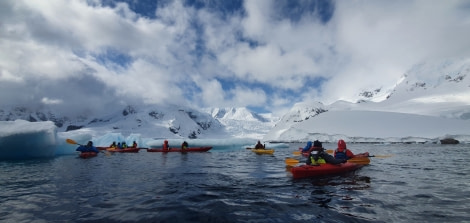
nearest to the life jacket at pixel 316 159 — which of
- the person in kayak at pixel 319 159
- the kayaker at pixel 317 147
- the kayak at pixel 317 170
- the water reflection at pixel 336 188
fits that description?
the person in kayak at pixel 319 159

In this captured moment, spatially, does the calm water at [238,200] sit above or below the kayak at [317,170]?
below

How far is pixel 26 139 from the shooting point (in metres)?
20.1

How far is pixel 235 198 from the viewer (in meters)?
7.37

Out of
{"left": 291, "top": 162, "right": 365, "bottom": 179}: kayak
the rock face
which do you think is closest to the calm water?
{"left": 291, "top": 162, "right": 365, "bottom": 179}: kayak

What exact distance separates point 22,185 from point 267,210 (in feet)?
29.9

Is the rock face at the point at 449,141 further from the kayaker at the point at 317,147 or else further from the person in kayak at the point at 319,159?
the person in kayak at the point at 319,159

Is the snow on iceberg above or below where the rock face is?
above

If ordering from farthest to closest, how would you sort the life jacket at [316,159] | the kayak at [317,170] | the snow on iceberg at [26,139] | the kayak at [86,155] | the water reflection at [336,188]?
the kayak at [86,155]
the snow on iceberg at [26,139]
the life jacket at [316,159]
the kayak at [317,170]
the water reflection at [336,188]

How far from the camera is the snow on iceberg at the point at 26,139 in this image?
18.4 m

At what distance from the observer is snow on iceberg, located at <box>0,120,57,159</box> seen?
18391 millimetres

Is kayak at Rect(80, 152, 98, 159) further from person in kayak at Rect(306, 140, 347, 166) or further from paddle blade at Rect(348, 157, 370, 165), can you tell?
paddle blade at Rect(348, 157, 370, 165)

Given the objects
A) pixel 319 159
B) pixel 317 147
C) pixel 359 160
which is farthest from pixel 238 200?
pixel 359 160

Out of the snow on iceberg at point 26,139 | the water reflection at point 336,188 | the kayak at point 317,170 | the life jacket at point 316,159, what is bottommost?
the water reflection at point 336,188

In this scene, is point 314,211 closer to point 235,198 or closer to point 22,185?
point 235,198
